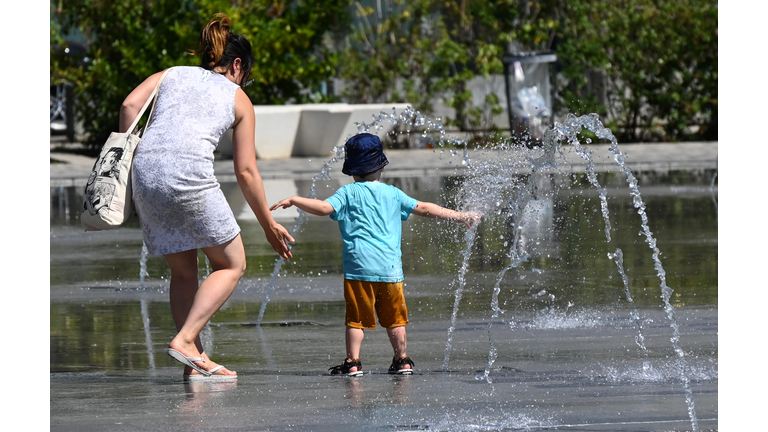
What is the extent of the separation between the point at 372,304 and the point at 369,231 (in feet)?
1.04

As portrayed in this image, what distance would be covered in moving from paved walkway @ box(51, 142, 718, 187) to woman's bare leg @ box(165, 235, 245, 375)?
38.1 feet

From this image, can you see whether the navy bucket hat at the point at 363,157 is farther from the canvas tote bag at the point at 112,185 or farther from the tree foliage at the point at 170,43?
the tree foliage at the point at 170,43

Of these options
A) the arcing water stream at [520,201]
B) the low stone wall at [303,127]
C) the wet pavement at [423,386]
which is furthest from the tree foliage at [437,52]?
the wet pavement at [423,386]

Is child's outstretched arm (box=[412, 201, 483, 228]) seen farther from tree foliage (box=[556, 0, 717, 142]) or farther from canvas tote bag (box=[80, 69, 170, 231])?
tree foliage (box=[556, 0, 717, 142])

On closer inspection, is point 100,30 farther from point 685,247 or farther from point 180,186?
point 180,186

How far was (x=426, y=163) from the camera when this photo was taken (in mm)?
19250

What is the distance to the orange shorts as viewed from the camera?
17.0ft

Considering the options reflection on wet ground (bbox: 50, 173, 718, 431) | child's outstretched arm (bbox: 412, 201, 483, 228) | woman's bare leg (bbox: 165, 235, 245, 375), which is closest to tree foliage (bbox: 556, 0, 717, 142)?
reflection on wet ground (bbox: 50, 173, 718, 431)

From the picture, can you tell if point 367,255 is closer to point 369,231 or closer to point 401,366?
point 369,231

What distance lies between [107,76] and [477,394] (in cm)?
1775

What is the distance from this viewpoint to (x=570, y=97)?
23.0 meters

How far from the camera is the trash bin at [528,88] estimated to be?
22.9 metres

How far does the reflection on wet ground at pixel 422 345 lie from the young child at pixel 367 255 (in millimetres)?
166

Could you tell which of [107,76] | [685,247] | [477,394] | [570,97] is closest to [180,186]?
[477,394]
